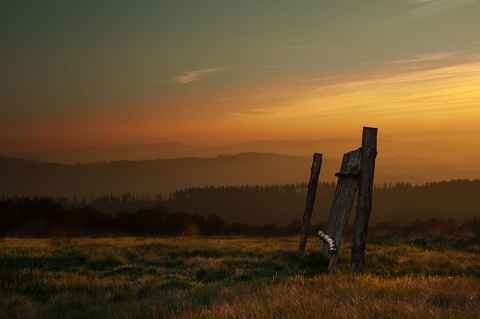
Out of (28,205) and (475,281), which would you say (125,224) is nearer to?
(28,205)

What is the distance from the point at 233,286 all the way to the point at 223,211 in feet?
476

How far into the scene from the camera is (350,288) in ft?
22.1

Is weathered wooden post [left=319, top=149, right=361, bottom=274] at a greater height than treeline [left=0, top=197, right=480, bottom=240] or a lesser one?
greater

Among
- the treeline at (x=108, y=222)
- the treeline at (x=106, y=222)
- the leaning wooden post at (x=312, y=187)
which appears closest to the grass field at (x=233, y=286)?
the leaning wooden post at (x=312, y=187)

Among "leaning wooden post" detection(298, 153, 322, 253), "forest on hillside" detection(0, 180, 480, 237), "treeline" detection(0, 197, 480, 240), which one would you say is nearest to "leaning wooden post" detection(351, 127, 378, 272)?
"leaning wooden post" detection(298, 153, 322, 253)

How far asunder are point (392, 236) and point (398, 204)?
120515 mm

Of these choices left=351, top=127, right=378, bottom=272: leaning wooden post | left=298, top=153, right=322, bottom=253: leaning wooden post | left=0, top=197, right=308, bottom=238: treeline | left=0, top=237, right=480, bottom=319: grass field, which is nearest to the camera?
left=0, top=237, right=480, bottom=319: grass field

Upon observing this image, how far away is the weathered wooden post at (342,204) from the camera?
11297 millimetres

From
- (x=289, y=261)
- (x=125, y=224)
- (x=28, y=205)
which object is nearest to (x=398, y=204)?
(x=125, y=224)

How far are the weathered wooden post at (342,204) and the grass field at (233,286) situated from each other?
0.79 metres

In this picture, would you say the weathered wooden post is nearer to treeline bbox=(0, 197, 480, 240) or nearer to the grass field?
the grass field

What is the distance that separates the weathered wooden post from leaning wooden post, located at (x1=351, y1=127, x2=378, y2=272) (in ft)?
0.74

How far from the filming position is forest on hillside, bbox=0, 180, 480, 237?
145 feet

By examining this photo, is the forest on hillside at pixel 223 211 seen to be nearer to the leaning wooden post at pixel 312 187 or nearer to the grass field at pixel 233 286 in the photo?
the leaning wooden post at pixel 312 187
